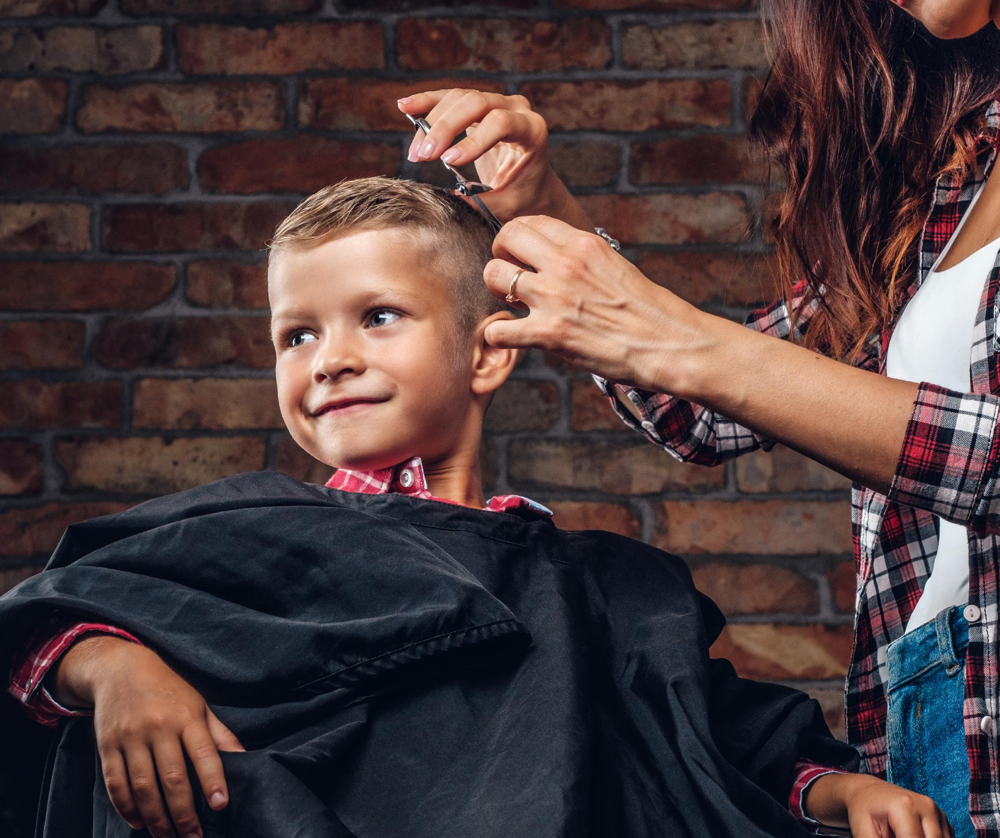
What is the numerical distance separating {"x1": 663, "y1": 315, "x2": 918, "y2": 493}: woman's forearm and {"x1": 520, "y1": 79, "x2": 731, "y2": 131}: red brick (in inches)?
40.9

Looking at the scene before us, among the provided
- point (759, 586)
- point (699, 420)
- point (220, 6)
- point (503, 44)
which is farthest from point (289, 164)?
point (759, 586)

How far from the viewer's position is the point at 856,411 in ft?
2.50

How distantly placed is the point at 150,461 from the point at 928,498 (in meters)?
1.33

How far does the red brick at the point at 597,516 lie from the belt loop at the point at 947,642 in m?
0.77

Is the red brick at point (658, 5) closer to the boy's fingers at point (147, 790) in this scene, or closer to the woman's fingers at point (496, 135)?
the woman's fingers at point (496, 135)

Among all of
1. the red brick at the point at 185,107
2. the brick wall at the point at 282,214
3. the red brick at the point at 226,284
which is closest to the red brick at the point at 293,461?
the brick wall at the point at 282,214

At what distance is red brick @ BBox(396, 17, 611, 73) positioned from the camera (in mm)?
1698

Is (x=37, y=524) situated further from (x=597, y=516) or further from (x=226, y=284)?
(x=597, y=516)

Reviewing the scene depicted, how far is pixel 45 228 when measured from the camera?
1.67m

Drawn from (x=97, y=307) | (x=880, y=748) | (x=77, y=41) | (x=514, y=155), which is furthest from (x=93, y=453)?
(x=880, y=748)

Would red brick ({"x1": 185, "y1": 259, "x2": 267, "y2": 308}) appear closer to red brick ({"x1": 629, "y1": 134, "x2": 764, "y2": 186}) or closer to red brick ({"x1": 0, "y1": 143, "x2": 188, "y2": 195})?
red brick ({"x1": 0, "y1": 143, "x2": 188, "y2": 195})

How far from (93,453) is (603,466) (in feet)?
2.99

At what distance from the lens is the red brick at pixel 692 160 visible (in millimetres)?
1713

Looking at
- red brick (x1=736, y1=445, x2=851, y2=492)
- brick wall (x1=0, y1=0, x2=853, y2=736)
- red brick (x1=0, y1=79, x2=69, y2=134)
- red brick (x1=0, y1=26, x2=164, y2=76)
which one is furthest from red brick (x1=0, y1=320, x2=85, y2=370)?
red brick (x1=736, y1=445, x2=851, y2=492)
